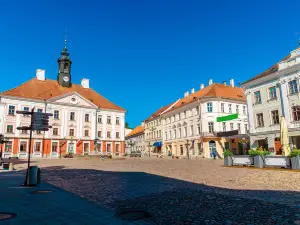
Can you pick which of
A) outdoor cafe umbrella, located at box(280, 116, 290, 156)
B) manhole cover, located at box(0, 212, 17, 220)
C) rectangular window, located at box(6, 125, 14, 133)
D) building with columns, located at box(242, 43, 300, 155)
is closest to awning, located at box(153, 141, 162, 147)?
building with columns, located at box(242, 43, 300, 155)

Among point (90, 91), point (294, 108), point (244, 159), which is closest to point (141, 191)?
point (244, 159)

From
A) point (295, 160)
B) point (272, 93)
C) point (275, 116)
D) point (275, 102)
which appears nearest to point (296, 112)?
point (275, 116)

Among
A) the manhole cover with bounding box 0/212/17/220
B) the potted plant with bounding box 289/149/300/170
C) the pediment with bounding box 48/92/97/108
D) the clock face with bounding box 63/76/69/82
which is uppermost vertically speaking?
the clock face with bounding box 63/76/69/82

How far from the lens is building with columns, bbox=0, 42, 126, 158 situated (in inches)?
1640

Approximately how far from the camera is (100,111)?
51812 millimetres

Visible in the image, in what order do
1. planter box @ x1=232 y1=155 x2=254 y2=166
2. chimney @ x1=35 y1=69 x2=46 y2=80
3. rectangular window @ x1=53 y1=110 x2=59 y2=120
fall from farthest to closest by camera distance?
1. chimney @ x1=35 y1=69 x2=46 y2=80
2. rectangular window @ x1=53 y1=110 x2=59 y2=120
3. planter box @ x1=232 y1=155 x2=254 y2=166

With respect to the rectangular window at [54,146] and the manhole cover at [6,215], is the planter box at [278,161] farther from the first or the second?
the rectangular window at [54,146]

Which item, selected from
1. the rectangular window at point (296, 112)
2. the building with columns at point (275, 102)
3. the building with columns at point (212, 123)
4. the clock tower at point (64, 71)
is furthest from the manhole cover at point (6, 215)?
the clock tower at point (64, 71)

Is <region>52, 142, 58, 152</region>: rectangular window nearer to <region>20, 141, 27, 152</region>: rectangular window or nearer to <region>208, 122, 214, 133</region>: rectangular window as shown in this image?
<region>20, 141, 27, 152</region>: rectangular window

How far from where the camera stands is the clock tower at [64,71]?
5212cm

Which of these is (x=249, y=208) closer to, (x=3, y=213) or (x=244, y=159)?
(x=3, y=213)

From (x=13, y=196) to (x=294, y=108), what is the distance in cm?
2669

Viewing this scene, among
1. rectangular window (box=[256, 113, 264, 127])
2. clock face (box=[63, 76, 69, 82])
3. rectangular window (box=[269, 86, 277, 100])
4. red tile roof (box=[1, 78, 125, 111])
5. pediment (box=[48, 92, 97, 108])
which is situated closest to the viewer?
rectangular window (box=[269, 86, 277, 100])

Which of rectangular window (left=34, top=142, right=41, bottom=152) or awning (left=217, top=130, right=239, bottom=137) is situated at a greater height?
awning (left=217, top=130, right=239, bottom=137)
